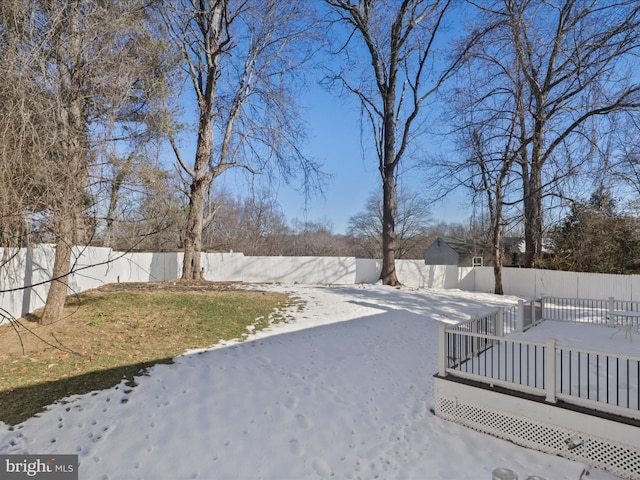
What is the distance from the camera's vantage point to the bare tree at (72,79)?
3787mm

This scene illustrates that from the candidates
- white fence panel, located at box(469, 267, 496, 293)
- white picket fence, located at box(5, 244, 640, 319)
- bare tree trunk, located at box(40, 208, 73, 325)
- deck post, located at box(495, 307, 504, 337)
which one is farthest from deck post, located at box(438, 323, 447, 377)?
white fence panel, located at box(469, 267, 496, 293)

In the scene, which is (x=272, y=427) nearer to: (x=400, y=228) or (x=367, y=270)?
(x=367, y=270)

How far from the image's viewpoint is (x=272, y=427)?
375 cm

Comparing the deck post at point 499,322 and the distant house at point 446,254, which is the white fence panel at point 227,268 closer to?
the deck post at point 499,322

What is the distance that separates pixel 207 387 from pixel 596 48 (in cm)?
1399

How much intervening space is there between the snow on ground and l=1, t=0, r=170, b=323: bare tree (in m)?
1.61

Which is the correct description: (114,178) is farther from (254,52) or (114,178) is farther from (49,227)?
(254,52)

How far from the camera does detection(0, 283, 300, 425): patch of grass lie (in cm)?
392

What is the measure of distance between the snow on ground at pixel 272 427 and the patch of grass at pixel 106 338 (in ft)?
1.12

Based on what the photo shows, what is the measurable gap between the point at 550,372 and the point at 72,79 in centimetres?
743

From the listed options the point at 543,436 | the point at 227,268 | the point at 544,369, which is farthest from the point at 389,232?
the point at 543,436

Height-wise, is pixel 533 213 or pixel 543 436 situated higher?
pixel 533 213

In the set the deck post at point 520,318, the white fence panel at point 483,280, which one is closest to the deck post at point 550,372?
the deck post at point 520,318

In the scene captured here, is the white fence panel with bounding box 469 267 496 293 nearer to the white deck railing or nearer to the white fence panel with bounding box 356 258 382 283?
the white fence panel with bounding box 356 258 382 283
